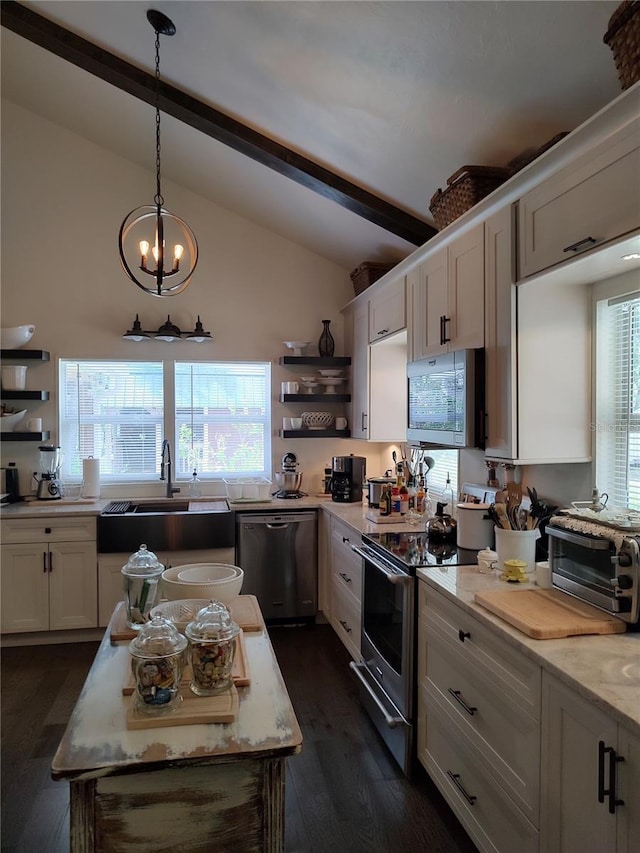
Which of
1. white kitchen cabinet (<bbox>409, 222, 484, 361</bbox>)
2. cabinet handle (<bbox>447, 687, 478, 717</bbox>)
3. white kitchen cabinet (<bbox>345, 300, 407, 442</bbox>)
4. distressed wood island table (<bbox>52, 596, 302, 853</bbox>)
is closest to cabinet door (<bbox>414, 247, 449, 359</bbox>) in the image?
white kitchen cabinet (<bbox>409, 222, 484, 361</bbox>)

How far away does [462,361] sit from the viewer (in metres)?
2.37

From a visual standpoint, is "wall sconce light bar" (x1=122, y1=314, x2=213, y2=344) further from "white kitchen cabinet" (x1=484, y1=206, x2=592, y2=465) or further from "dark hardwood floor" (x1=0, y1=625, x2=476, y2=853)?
"white kitchen cabinet" (x1=484, y1=206, x2=592, y2=465)

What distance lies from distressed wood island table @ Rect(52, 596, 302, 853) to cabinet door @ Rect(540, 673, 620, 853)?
0.68 metres

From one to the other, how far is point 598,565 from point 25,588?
3.50 m

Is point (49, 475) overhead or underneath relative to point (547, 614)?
overhead

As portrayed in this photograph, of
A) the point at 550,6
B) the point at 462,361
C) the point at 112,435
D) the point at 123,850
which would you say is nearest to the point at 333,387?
the point at 112,435

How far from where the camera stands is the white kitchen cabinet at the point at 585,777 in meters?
1.15

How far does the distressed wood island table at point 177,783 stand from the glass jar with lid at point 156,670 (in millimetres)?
56

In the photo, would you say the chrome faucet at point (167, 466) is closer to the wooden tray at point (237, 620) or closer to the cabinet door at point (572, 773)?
the wooden tray at point (237, 620)

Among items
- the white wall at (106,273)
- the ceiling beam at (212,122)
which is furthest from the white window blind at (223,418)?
the ceiling beam at (212,122)

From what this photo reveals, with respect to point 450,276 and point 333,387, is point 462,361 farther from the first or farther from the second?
point 333,387

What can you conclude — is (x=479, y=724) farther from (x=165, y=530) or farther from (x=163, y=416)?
(x=163, y=416)

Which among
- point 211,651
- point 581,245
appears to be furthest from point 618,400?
point 211,651

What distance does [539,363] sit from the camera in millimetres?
2170
